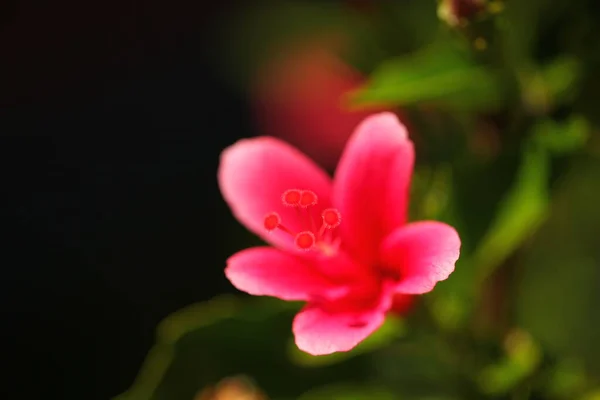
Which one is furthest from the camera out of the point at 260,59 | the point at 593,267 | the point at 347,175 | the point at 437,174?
the point at 260,59

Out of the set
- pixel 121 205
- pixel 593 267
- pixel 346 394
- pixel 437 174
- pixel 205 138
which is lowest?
pixel 346 394

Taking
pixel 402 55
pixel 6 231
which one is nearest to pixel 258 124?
pixel 6 231

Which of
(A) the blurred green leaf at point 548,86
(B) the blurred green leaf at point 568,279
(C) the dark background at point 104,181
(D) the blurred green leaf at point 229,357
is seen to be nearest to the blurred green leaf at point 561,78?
Answer: (A) the blurred green leaf at point 548,86

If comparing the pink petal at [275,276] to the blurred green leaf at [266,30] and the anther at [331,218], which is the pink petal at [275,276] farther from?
the blurred green leaf at [266,30]

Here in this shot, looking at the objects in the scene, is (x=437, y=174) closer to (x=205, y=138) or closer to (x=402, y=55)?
(x=402, y=55)

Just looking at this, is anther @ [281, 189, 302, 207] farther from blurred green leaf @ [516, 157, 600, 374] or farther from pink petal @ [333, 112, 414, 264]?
blurred green leaf @ [516, 157, 600, 374]

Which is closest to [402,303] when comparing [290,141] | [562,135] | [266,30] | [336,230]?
[336,230]

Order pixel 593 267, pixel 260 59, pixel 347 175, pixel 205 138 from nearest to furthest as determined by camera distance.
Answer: pixel 347 175
pixel 593 267
pixel 260 59
pixel 205 138

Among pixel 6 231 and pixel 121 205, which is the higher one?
pixel 121 205
